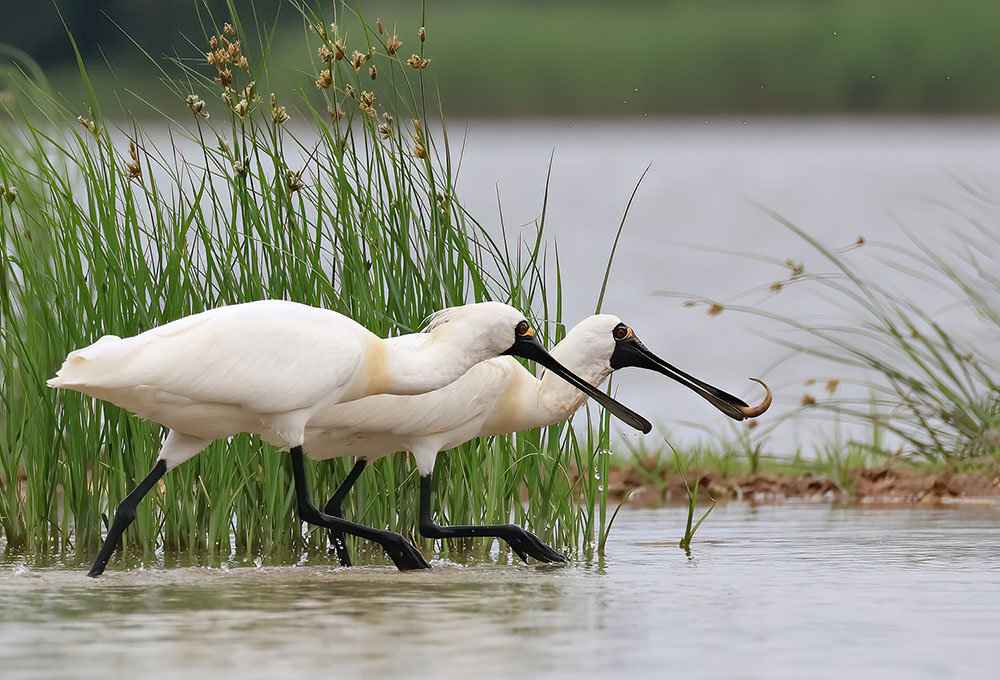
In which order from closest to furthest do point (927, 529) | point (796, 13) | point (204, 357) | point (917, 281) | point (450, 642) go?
point (450, 642) < point (204, 357) < point (927, 529) < point (917, 281) < point (796, 13)

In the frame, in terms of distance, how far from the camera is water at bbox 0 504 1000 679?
197 inches

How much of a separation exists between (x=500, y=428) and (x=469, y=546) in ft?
2.20

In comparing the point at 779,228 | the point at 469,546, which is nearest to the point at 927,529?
the point at 469,546

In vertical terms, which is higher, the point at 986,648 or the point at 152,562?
the point at 152,562

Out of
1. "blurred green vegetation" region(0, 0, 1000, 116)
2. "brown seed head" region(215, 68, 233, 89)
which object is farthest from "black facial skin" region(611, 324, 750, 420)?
"blurred green vegetation" region(0, 0, 1000, 116)

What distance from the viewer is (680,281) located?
68.3ft

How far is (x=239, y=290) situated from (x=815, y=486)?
16.6 ft

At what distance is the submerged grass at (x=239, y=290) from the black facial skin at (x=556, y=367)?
0.17 m

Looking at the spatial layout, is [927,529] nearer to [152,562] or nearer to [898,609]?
[898,609]

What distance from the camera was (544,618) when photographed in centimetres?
588

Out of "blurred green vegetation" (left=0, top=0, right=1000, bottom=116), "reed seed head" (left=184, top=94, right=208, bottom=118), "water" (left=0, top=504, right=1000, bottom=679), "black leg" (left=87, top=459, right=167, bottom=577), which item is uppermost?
"blurred green vegetation" (left=0, top=0, right=1000, bottom=116)

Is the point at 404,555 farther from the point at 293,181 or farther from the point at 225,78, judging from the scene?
the point at 225,78

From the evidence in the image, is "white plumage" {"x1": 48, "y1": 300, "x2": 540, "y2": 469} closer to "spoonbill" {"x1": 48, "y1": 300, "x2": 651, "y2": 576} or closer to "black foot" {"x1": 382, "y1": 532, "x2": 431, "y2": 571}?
"spoonbill" {"x1": 48, "y1": 300, "x2": 651, "y2": 576}

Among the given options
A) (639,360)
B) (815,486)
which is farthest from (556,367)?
(815,486)
